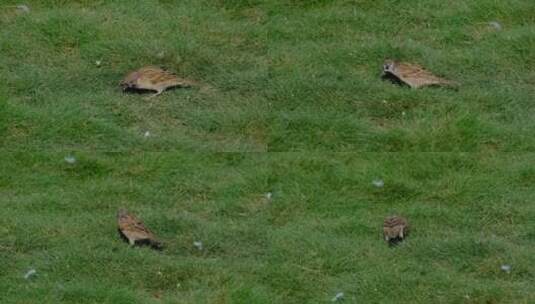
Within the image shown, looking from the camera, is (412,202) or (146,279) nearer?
(146,279)

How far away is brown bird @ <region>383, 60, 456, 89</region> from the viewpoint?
36.2 feet

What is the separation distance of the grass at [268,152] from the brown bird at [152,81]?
10cm

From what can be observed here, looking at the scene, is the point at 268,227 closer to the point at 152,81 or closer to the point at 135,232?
the point at 135,232

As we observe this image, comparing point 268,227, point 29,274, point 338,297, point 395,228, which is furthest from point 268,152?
point 29,274

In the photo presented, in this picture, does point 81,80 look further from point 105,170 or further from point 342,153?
point 342,153

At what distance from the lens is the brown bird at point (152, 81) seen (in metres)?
10.9

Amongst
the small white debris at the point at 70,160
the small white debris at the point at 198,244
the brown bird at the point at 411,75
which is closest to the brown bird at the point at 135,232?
the small white debris at the point at 198,244

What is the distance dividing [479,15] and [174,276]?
153 inches

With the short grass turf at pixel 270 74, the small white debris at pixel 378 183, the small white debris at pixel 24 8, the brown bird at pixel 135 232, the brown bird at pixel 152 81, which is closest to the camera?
the brown bird at pixel 135 232

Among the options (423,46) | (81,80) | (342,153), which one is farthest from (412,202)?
(81,80)

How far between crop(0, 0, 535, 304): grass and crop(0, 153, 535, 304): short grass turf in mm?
13

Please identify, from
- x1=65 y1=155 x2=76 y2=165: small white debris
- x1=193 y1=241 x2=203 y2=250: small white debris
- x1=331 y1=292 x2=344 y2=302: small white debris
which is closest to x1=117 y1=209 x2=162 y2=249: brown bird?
x1=193 y1=241 x2=203 y2=250: small white debris

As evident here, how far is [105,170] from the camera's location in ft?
34.0

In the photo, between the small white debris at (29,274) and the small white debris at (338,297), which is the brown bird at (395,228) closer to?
the small white debris at (338,297)
